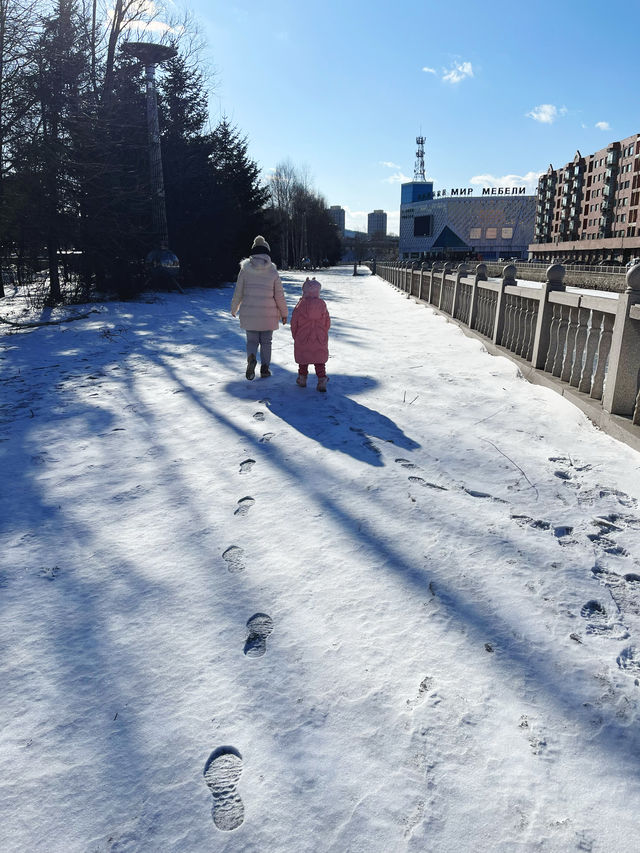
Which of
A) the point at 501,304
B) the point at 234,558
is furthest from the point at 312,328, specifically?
the point at 501,304

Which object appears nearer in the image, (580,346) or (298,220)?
(580,346)

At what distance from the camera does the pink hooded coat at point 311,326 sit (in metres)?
5.54

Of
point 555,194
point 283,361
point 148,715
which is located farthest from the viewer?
point 555,194

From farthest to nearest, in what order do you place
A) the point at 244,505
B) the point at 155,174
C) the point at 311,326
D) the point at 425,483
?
the point at 155,174 → the point at 311,326 → the point at 425,483 → the point at 244,505

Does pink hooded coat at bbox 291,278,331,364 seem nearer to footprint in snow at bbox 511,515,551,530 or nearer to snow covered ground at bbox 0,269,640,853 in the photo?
snow covered ground at bbox 0,269,640,853

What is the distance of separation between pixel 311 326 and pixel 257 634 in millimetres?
4069

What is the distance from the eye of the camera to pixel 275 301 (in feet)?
19.5

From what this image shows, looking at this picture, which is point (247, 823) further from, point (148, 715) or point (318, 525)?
point (318, 525)

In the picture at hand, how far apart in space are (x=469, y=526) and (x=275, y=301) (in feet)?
12.6

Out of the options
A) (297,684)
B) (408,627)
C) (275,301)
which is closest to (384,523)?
(408,627)

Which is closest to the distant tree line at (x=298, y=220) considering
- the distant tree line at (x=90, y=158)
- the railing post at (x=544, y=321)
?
the distant tree line at (x=90, y=158)

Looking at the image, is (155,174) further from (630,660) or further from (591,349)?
(630,660)

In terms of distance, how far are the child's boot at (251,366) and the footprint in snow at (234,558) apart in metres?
3.88

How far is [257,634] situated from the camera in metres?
2.08
